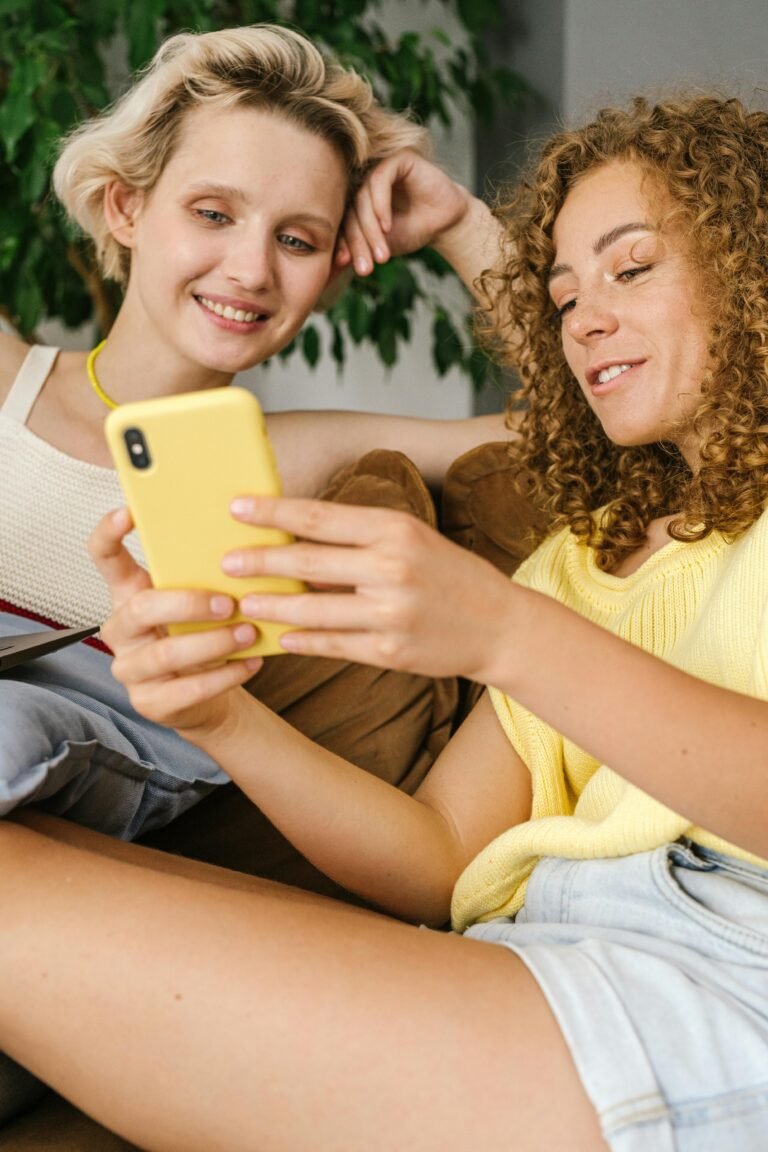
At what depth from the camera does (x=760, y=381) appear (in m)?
1.14

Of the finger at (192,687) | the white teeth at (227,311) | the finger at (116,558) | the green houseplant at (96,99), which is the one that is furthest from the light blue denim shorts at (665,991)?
the green houseplant at (96,99)

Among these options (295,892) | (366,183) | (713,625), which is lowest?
(295,892)

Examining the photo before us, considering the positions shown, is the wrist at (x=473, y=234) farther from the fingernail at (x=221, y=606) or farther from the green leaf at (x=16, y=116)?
the fingernail at (x=221, y=606)

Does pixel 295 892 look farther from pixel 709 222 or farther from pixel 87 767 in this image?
pixel 709 222

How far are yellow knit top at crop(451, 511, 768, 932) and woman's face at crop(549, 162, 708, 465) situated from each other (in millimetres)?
140

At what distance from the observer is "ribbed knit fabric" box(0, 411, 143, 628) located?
1.47 metres

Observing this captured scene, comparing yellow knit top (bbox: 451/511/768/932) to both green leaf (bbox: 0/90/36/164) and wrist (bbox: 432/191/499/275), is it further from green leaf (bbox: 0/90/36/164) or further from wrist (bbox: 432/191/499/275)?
green leaf (bbox: 0/90/36/164)

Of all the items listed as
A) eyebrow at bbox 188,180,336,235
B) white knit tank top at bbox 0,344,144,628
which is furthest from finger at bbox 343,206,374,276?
white knit tank top at bbox 0,344,144,628

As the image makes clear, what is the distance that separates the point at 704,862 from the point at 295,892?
35 cm

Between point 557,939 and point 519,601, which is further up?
point 519,601

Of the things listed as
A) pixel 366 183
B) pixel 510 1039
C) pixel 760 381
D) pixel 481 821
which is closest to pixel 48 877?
pixel 510 1039

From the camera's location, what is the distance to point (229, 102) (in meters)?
1.44

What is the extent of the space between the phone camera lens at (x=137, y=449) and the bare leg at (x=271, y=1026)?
Answer: 0.31m

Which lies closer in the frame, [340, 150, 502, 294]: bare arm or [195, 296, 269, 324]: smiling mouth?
[195, 296, 269, 324]: smiling mouth
